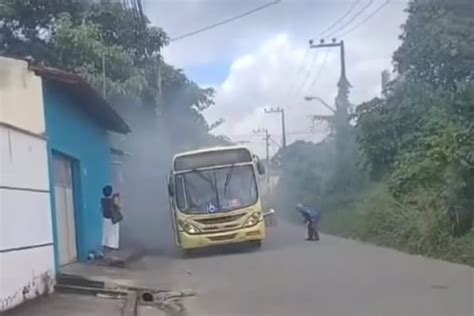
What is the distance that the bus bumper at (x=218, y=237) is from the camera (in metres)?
22.0

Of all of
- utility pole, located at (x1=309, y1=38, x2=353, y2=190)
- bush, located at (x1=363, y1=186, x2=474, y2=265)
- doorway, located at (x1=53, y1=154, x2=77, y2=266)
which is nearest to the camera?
doorway, located at (x1=53, y1=154, x2=77, y2=266)

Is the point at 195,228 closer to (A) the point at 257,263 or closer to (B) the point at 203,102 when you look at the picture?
(A) the point at 257,263

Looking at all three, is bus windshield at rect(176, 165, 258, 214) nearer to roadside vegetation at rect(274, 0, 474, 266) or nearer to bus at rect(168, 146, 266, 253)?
bus at rect(168, 146, 266, 253)

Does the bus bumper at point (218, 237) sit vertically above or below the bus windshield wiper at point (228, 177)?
below

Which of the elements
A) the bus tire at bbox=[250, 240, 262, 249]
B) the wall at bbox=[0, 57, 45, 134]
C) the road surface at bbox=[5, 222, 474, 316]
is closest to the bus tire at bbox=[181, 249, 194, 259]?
the road surface at bbox=[5, 222, 474, 316]

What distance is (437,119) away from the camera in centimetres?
2359

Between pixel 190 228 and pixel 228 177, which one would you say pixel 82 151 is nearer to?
pixel 190 228

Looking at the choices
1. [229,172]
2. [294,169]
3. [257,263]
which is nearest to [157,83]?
[229,172]

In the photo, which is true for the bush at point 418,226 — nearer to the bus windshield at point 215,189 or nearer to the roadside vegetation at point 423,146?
the roadside vegetation at point 423,146

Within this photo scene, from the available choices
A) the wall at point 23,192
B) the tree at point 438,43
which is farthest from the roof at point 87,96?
the tree at point 438,43

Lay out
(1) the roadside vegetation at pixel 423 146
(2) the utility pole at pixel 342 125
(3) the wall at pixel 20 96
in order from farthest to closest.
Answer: (2) the utility pole at pixel 342 125, (1) the roadside vegetation at pixel 423 146, (3) the wall at pixel 20 96

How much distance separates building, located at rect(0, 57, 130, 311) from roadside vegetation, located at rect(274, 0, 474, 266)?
807cm

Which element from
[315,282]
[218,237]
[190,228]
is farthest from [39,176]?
[218,237]

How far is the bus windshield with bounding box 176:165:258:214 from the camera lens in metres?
22.2
